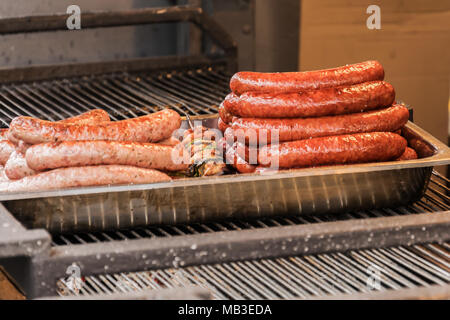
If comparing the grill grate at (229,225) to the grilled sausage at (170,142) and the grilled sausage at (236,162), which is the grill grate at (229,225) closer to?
the grilled sausage at (236,162)

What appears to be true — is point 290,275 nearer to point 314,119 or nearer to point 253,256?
point 253,256

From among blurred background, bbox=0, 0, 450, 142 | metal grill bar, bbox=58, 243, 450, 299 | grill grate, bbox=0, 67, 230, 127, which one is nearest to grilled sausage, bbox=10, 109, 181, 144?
metal grill bar, bbox=58, 243, 450, 299

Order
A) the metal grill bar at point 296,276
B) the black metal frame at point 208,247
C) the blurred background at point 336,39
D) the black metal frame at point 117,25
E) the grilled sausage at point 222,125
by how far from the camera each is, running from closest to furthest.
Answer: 1. the black metal frame at point 208,247
2. the metal grill bar at point 296,276
3. the grilled sausage at point 222,125
4. the black metal frame at point 117,25
5. the blurred background at point 336,39

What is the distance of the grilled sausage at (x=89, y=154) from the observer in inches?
94.7

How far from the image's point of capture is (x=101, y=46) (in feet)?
18.4

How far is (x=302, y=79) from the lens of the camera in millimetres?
2656

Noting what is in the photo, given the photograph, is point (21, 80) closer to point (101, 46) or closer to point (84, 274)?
point (101, 46)

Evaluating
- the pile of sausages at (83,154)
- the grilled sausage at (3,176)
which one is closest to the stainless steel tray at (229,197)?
the pile of sausages at (83,154)

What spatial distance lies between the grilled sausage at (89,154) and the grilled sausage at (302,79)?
456 millimetres

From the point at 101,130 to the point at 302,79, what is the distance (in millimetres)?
785

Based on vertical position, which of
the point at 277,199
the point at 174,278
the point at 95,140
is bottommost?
the point at 174,278

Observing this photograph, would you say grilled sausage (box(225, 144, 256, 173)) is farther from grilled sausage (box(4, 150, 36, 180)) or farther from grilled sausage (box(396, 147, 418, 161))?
grilled sausage (box(4, 150, 36, 180))
